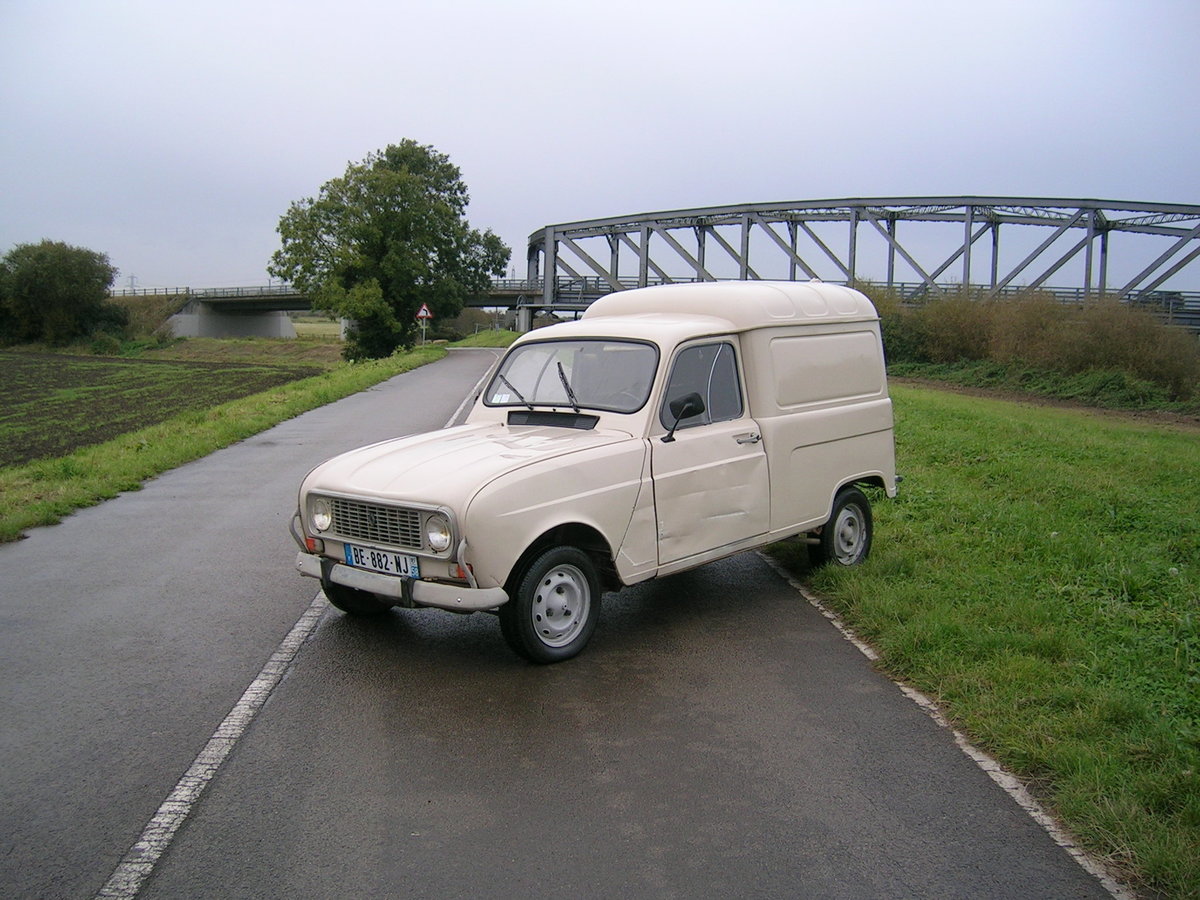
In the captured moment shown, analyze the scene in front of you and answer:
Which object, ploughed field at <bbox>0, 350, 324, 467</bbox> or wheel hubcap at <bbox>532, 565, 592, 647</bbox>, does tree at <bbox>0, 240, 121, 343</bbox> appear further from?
wheel hubcap at <bbox>532, 565, 592, 647</bbox>

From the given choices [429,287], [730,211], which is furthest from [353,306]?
[730,211]

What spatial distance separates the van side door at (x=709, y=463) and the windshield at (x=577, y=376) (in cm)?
23

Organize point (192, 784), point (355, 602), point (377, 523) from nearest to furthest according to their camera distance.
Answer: point (192, 784)
point (377, 523)
point (355, 602)

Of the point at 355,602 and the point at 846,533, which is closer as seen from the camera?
the point at 355,602

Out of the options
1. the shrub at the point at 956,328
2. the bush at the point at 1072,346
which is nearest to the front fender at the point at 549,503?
the bush at the point at 1072,346

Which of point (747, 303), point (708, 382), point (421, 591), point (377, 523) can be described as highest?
point (747, 303)

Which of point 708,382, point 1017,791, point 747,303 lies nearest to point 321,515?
point 708,382

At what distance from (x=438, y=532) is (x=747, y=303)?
290cm

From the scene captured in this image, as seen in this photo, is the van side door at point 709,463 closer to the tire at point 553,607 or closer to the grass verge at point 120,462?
the tire at point 553,607

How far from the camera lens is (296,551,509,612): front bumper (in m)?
5.10

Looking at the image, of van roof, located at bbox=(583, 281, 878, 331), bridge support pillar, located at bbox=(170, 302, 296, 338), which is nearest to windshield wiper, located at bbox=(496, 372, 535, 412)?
van roof, located at bbox=(583, 281, 878, 331)

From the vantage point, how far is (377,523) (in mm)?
5484

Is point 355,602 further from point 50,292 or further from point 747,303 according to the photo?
point 50,292

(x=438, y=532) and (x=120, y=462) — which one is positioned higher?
(x=438, y=532)
